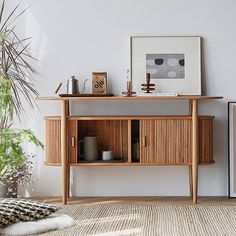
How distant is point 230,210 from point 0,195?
1684 mm

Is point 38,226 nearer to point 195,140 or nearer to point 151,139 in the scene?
point 151,139

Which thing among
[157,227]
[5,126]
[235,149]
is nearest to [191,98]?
[235,149]

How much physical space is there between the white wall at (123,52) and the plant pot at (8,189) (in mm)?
316

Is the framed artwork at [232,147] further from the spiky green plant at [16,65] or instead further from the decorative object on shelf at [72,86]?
the spiky green plant at [16,65]

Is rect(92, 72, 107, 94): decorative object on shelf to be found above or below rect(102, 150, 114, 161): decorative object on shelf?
above

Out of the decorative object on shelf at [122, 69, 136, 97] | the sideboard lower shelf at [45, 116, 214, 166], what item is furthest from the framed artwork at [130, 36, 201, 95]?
the sideboard lower shelf at [45, 116, 214, 166]

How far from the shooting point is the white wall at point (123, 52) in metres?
4.39

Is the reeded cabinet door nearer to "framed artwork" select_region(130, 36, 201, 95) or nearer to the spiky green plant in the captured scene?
the spiky green plant

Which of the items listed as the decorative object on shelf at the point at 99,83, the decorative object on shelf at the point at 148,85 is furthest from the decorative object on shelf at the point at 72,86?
the decorative object on shelf at the point at 148,85

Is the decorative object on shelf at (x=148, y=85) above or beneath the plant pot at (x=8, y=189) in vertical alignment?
above

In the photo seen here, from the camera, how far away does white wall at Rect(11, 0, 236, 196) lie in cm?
439

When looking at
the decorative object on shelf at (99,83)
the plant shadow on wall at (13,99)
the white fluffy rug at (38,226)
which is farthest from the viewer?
the decorative object on shelf at (99,83)

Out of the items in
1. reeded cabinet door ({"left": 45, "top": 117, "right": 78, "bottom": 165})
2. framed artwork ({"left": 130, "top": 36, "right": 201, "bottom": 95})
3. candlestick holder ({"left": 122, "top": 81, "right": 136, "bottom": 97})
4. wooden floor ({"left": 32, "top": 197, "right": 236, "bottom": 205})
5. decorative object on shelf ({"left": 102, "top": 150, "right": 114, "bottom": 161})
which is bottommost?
wooden floor ({"left": 32, "top": 197, "right": 236, "bottom": 205})

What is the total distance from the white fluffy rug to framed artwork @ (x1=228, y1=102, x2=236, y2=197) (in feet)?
5.05
